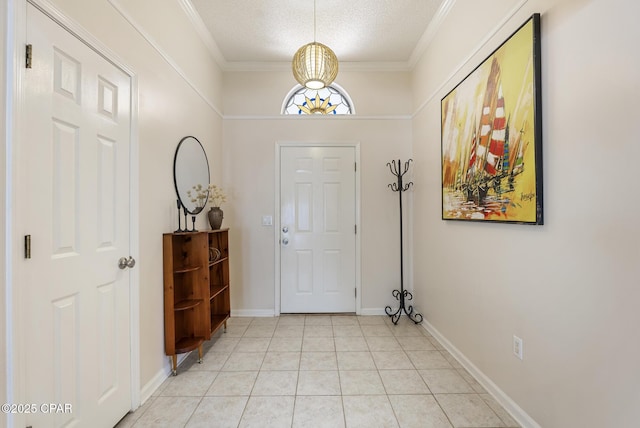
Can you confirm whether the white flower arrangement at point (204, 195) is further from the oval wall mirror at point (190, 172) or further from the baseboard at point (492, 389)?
the baseboard at point (492, 389)

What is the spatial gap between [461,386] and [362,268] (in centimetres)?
163

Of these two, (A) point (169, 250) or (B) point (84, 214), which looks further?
(A) point (169, 250)

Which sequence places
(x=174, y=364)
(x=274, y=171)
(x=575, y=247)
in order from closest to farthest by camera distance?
(x=575, y=247)
(x=174, y=364)
(x=274, y=171)

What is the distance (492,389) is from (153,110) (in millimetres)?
2900

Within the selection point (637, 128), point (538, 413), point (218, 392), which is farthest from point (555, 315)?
point (218, 392)

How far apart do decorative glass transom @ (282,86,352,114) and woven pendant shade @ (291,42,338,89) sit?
121 centimetres

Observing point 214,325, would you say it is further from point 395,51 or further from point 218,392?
point 395,51

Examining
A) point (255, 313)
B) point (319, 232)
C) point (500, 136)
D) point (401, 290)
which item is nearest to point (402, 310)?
point (401, 290)

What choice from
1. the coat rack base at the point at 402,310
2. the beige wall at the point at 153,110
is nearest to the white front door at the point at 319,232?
the coat rack base at the point at 402,310

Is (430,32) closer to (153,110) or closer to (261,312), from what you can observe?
(153,110)

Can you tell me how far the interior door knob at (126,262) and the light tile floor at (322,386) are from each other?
893 millimetres

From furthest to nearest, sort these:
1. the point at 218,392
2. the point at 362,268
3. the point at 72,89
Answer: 1. the point at 362,268
2. the point at 218,392
3. the point at 72,89

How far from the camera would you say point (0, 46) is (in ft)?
3.33

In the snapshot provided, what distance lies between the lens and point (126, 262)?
1.68 meters
